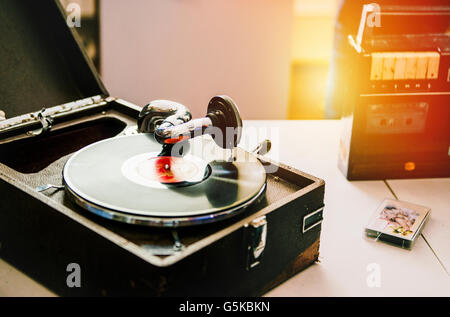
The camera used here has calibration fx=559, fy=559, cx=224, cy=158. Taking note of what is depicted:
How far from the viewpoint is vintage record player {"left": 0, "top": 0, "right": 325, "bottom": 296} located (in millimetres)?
900

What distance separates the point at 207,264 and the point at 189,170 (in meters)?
0.31

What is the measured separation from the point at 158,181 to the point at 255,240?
244 mm

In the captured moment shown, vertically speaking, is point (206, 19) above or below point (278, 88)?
above

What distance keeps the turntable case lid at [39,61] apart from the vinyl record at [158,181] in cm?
35

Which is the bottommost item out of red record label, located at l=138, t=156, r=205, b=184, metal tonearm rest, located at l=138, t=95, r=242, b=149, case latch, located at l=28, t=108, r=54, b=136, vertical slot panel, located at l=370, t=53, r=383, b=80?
red record label, located at l=138, t=156, r=205, b=184

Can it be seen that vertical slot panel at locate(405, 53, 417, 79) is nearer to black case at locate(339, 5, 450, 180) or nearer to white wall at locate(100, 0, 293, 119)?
black case at locate(339, 5, 450, 180)

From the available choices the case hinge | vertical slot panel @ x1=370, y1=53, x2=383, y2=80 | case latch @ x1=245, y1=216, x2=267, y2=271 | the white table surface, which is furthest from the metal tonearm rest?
vertical slot panel @ x1=370, y1=53, x2=383, y2=80

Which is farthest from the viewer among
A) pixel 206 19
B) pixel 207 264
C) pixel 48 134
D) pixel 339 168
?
pixel 206 19

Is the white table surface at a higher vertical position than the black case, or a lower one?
lower

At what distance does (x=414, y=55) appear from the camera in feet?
4.80

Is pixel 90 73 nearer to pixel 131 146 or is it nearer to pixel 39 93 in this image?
pixel 39 93

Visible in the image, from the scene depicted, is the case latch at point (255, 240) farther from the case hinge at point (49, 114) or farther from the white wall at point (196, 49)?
the white wall at point (196, 49)

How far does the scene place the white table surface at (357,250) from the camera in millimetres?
1091

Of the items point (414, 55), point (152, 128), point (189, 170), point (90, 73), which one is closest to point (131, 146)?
point (152, 128)
